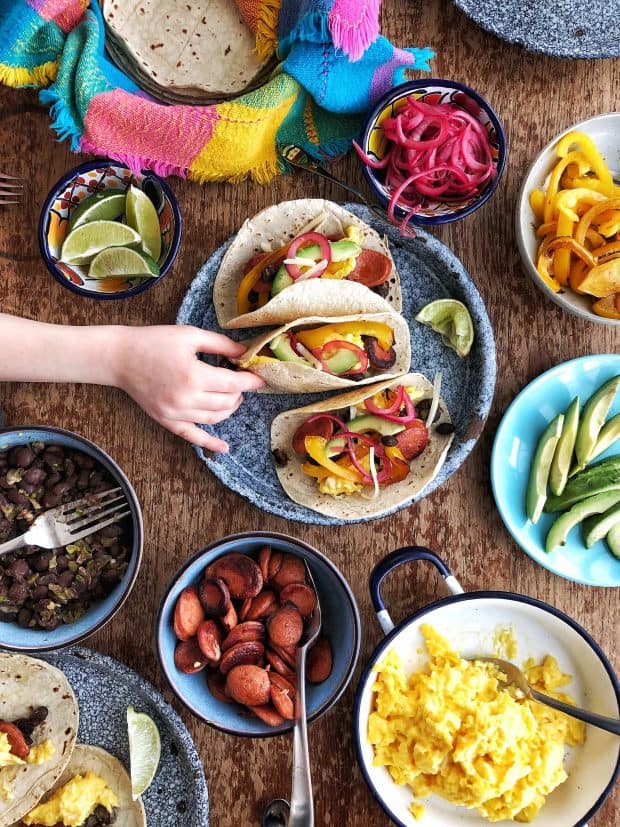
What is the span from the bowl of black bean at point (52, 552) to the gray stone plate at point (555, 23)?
57.4 inches

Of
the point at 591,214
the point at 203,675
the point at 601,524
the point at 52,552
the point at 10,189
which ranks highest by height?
the point at 591,214

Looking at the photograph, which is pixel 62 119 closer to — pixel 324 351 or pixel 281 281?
pixel 281 281

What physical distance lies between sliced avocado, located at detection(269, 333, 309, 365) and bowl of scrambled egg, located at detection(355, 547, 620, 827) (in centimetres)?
54

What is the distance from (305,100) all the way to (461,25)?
0.48 metres

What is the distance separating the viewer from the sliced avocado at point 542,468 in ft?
6.29

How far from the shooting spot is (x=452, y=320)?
6.45ft

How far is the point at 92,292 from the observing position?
191 cm

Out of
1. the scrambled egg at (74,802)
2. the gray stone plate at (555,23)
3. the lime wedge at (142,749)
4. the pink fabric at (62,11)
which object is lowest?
the scrambled egg at (74,802)

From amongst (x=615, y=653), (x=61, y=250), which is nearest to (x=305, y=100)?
(x=61, y=250)

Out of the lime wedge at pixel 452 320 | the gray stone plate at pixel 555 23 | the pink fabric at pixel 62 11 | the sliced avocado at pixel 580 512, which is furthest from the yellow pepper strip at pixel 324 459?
the pink fabric at pixel 62 11

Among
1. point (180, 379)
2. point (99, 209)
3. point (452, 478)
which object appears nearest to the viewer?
point (180, 379)

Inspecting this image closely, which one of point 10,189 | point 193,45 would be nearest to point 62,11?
point 193,45

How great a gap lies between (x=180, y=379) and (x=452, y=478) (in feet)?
2.53

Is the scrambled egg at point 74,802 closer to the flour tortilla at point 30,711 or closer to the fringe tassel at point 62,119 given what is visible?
the flour tortilla at point 30,711
